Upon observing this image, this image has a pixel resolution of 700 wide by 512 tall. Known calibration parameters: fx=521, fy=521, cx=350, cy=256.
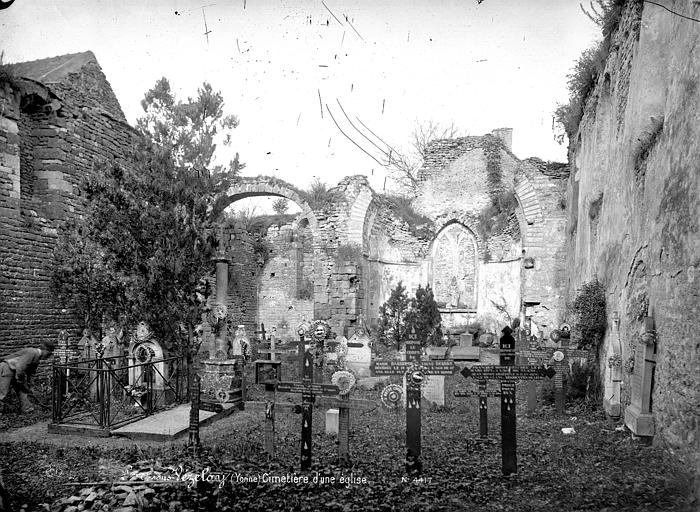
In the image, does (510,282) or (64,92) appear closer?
(64,92)

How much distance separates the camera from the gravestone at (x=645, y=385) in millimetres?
5469

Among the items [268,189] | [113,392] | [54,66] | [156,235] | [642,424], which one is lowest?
[113,392]

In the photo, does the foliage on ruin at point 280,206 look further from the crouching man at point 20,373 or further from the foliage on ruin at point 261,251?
the crouching man at point 20,373

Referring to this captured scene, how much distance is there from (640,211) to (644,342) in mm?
1820

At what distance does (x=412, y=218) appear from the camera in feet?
61.1

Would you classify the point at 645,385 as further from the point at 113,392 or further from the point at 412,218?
the point at 412,218

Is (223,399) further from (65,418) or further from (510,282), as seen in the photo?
(510,282)

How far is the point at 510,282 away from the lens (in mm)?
17531

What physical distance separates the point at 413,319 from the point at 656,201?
788 centimetres

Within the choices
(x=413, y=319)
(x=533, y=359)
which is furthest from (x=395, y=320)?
(x=533, y=359)

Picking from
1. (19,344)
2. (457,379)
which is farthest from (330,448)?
(19,344)

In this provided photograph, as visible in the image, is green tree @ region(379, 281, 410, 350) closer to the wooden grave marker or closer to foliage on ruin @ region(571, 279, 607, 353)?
foliage on ruin @ region(571, 279, 607, 353)

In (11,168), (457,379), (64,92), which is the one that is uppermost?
(64,92)

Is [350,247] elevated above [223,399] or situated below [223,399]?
above
